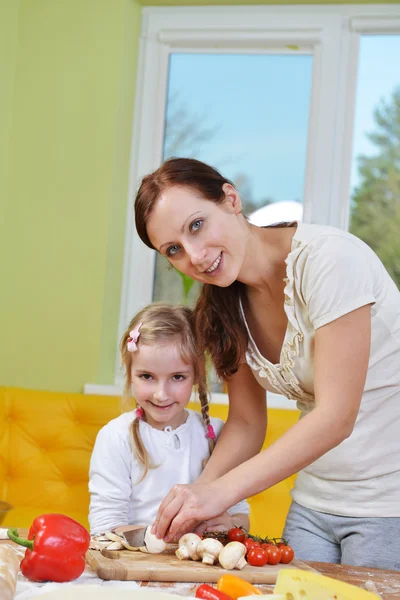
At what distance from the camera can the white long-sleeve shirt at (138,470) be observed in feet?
6.22

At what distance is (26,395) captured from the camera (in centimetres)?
292

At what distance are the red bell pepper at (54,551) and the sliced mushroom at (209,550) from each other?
215 millimetres

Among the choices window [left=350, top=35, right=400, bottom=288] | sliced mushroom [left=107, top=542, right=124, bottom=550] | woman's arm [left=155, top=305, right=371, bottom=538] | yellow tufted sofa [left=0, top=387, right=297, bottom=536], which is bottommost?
yellow tufted sofa [left=0, top=387, right=297, bottom=536]

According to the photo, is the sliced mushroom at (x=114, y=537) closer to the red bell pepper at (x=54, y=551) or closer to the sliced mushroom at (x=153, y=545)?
the sliced mushroom at (x=153, y=545)

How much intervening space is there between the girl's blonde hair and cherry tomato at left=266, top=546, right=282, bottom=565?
687mm

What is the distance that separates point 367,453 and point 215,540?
0.43m

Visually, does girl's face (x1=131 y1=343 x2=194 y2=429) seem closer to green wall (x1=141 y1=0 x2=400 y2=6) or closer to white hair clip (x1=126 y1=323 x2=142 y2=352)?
white hair clip (x1=126 y1=323 x2=142 y2=352)

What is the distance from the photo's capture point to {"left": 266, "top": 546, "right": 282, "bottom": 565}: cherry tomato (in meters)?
1.31

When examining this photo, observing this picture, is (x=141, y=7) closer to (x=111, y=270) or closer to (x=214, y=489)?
(x=111, y=270)

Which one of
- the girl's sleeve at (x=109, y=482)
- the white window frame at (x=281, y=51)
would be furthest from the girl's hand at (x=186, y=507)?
the white window frame at (x=281, y=51)

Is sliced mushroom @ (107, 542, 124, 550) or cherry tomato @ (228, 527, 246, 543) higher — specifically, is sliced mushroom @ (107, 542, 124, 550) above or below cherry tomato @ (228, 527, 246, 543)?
below

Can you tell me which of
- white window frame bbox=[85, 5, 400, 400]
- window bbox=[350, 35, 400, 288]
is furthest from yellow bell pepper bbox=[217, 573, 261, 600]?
window bbox=[350, 35, 400, 288]

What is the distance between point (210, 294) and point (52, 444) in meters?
1.31

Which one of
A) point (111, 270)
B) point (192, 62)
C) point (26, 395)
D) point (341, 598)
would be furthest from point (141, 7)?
point (341, 598)
